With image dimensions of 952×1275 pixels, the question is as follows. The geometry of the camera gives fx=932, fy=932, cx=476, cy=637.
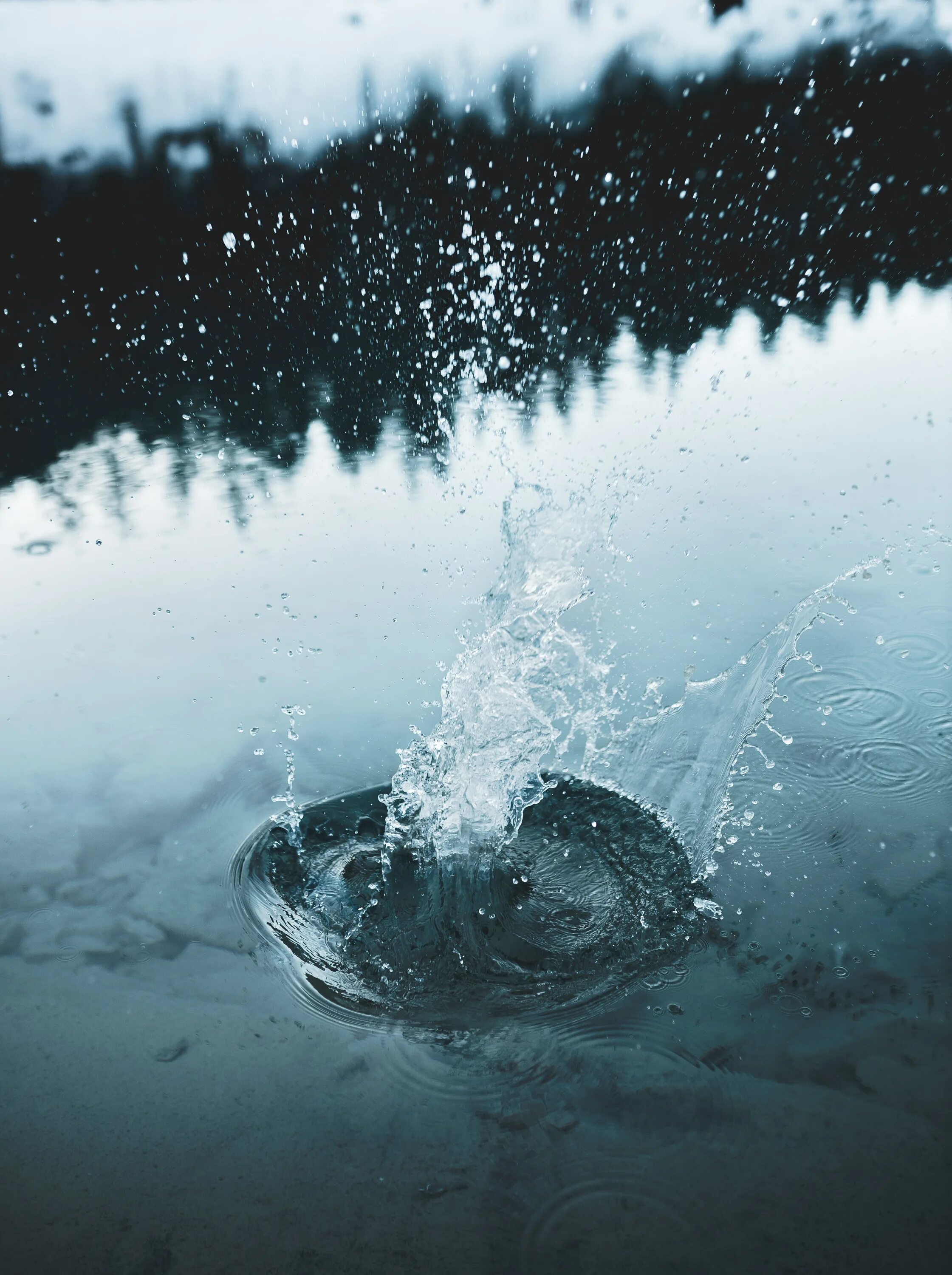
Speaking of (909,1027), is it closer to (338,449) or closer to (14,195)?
Result: (338,449)

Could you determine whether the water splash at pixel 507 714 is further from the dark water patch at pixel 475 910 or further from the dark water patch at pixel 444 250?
the dark water patch at pixel 444 250

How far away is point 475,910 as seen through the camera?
2.92 meters

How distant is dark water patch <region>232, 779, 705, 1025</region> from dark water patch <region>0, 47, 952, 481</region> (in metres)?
4.45

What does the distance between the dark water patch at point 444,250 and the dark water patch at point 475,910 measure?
4.45 metres

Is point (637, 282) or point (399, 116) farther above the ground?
point (399, 116)

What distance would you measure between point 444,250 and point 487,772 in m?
10.7

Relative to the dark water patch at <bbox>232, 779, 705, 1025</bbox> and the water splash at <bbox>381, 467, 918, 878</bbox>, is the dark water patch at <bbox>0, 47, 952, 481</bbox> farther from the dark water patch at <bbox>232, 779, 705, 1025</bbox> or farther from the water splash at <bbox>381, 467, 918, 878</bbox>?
the dark water patch at <bbox>232, 779, 705, 1025</bbox>

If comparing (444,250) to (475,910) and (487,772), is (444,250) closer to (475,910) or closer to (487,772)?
(487,772)

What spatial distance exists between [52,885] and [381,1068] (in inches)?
55.8

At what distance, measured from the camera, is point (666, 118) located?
14.6 meters

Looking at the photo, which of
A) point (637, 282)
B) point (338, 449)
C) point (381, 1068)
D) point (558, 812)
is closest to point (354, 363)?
point (338, 449)

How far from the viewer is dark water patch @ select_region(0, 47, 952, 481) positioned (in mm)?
8914

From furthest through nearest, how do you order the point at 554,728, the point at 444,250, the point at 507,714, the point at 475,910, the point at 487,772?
the point at 444,250
the point at 554,728
the point at 507,714
the point at 487,772
the point at 475,910

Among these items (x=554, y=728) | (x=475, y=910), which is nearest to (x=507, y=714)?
(x=554, y=728)
